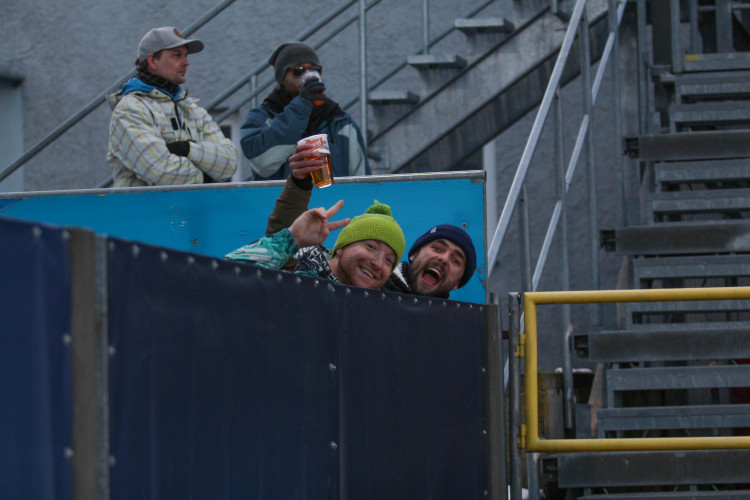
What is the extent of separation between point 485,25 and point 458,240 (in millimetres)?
3160

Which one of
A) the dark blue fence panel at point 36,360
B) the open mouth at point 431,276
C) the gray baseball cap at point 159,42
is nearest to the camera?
Result: the dark blue fence panel at point 36,360

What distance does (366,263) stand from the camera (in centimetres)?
357

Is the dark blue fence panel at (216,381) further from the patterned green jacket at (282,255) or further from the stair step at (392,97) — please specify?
the stair step at (392,97)

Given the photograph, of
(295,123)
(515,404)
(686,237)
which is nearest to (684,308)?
(686,237)

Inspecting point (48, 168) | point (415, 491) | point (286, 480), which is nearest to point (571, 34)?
point (415, 491)

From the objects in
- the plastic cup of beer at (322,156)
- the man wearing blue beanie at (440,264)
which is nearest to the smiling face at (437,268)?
the man wearing blue beanie at (440,264)

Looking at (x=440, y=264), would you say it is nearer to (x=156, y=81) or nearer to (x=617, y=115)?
(x=156, y=81)

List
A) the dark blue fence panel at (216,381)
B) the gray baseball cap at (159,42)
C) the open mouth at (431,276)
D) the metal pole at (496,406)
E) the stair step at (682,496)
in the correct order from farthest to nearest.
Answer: the gray baseball cap at (159,42) → the stair step at (682,496) → the open mouth at (431,276) → the metal pole at (496,406) → the dark blue fence panel at (216,381)

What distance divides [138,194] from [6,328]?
9.46 ft

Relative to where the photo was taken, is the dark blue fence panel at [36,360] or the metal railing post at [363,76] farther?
the metal railing post at [363,76]

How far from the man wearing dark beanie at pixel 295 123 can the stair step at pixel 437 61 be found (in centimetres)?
179

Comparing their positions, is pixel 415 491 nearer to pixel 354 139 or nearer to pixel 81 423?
pixel 81 423

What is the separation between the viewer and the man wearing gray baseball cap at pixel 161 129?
4.66 metres

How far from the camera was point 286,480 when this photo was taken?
2.34 meters
